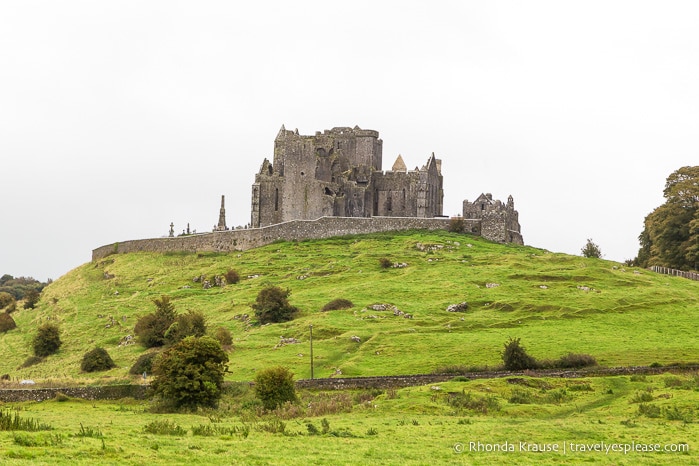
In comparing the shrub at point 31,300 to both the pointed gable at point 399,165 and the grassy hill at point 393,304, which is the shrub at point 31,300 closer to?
the grassy hill at point 393,304

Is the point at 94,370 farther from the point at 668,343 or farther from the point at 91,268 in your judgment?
the point at 91,268

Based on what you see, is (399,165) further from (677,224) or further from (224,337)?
(224,337)

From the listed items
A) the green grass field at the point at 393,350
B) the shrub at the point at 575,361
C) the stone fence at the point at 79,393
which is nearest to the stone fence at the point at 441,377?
the green grass field at the point at 393,350

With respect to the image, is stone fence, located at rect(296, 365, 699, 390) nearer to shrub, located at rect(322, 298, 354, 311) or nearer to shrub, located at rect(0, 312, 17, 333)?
shrub, located at rect(322, 298, 354, 311)

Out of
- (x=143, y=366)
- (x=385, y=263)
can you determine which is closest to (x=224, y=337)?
(x=143, y=366)

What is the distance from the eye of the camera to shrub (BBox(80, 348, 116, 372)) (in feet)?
207

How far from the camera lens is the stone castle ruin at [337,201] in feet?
336

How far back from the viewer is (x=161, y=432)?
31.1 metres

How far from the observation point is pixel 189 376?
4525cm

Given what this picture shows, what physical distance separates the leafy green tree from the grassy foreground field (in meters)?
43.5

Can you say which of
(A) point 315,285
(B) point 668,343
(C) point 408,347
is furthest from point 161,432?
(A) point 315,285

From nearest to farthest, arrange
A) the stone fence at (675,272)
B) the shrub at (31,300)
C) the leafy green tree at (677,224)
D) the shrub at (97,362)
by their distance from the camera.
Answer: the shrub at (97,362) < the stone fence at (675,272) < the leafy green tree at (677,224) < the shrub at (31,300)

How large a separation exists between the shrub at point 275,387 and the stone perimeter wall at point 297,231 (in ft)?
194

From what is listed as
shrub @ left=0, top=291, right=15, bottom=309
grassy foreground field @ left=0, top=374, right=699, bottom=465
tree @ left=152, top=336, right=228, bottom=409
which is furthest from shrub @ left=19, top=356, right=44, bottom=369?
shrub @ left=0, top=291, right=15, bottom=309
